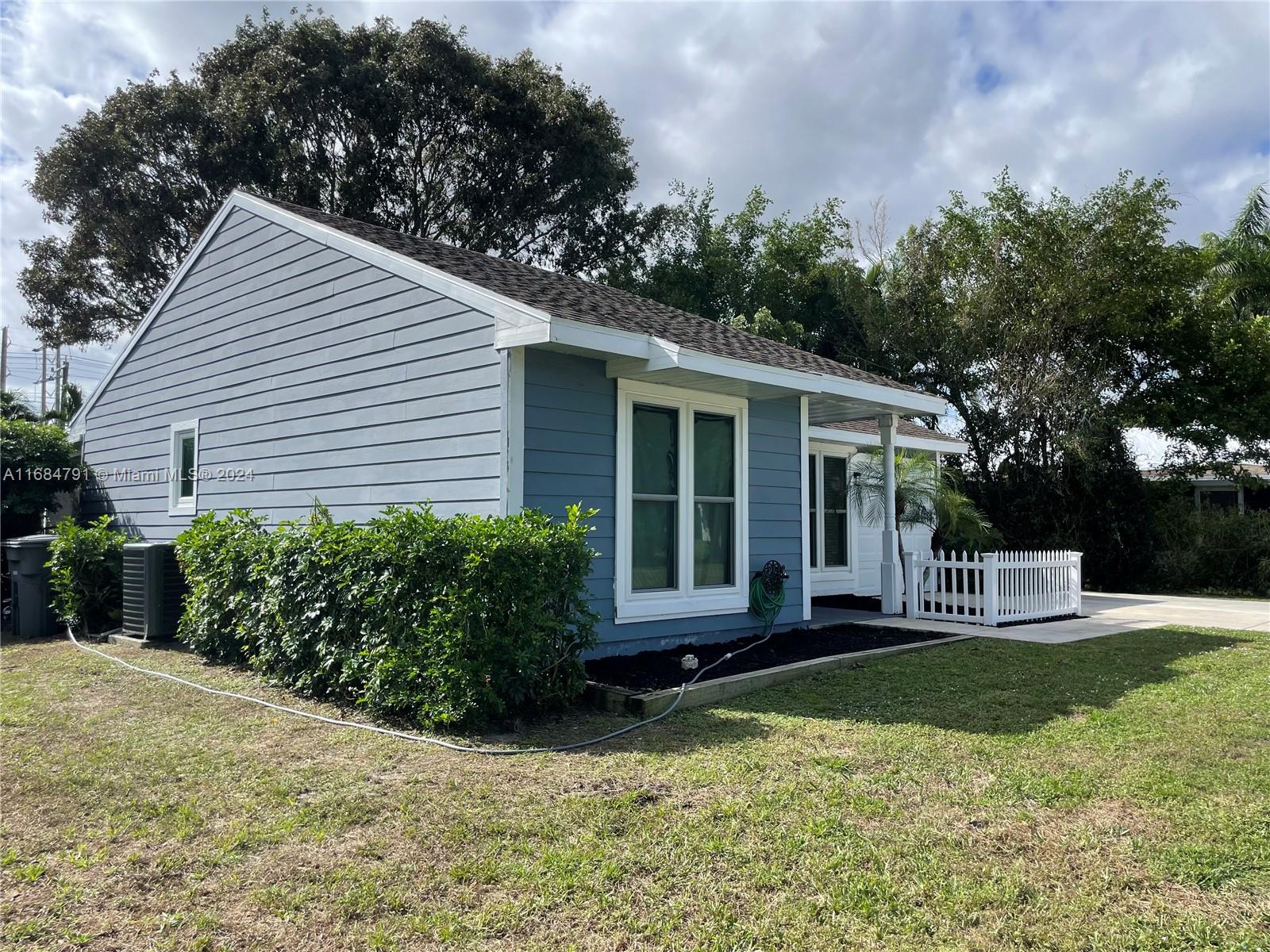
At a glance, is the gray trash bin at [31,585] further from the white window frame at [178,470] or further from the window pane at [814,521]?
the window pane at [814,521]

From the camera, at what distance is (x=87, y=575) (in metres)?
9.30

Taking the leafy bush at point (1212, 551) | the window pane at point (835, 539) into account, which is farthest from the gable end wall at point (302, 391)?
the leafy bush at point (1212, 551)

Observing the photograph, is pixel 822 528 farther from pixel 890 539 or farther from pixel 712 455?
pixel 712 455

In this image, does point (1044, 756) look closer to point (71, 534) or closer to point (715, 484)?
point (715, 484)

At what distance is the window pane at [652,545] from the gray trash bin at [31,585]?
6.86 metres

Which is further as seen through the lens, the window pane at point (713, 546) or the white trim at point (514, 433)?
the window pane at point (713, 546)

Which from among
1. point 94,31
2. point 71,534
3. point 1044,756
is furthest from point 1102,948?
point 94,31

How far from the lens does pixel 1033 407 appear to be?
729 inches

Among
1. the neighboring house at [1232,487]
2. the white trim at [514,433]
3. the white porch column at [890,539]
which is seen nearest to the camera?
the white trim at [514,433]

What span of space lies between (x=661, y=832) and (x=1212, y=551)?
17.6 meters

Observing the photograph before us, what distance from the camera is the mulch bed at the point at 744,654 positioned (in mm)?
6395

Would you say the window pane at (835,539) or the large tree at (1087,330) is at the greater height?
the large tree at (1087,330)

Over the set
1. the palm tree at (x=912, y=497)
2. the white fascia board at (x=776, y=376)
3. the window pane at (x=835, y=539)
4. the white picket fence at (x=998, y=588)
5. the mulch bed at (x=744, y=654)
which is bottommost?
the mulch bed at (x=744, y=654)

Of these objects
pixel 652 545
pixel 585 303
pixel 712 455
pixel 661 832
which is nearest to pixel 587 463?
pixel 652 545
